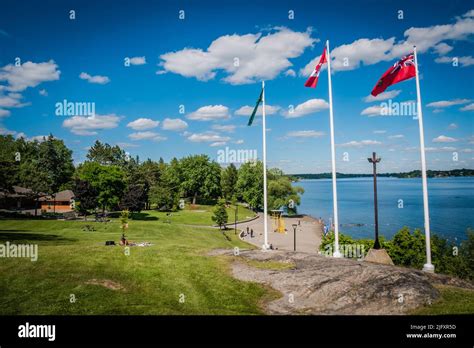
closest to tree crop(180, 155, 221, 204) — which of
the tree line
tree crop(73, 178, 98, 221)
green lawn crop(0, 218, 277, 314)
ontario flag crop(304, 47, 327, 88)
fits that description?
the tree line

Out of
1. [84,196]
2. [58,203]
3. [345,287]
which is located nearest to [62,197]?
[58,203]

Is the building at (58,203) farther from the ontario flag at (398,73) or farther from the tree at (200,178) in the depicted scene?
the ontario flag at (398,73)

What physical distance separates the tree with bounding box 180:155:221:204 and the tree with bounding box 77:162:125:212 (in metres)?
33.1

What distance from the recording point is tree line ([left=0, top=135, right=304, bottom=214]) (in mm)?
64500

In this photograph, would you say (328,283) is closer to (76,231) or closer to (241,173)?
(76,231)

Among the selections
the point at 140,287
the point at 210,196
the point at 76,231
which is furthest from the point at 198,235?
the point at 210,196

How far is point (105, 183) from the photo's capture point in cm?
6475

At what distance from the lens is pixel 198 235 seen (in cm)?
4944

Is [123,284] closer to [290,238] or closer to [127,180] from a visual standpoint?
[290,238]

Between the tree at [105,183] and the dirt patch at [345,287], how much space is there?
55388 millimetres

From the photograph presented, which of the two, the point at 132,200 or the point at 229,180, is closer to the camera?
the point at 132,200

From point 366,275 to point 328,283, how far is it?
1.67 metres

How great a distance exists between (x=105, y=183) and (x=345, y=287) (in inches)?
2397

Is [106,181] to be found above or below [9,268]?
above
